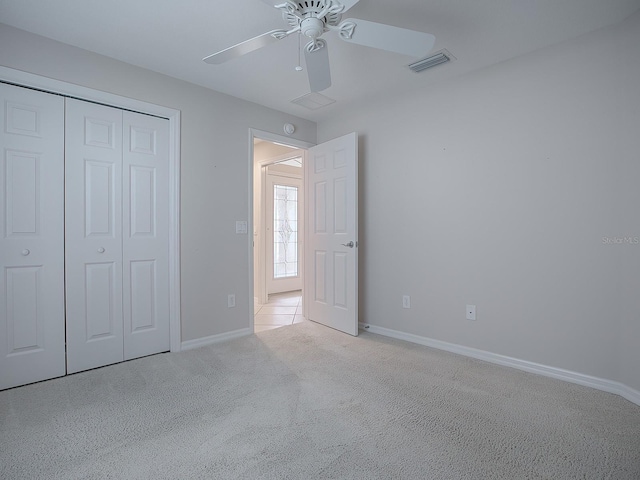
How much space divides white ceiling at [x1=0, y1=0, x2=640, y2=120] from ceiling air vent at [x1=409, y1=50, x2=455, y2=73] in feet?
0.17

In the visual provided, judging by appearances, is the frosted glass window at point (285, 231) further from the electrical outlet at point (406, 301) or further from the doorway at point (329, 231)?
the electrical outlet at point (406, 301)

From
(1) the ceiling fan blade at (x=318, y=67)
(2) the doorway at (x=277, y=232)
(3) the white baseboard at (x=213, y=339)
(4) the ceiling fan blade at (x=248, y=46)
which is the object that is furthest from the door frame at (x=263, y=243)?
(4) the ceiling fan blade at (x=248, y=46)

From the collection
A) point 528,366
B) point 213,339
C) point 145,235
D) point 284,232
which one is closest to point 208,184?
point 145,235

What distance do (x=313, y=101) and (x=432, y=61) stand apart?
1208mm

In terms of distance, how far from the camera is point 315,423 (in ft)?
5.91

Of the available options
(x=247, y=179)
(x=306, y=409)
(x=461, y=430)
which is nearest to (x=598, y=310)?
(x=461, y=430)

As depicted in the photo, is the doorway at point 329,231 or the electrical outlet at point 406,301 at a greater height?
the doorway at point 329,231

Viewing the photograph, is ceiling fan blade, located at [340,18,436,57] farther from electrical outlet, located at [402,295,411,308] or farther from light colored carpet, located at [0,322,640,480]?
electrical outlet, located at [402,295,411,308]

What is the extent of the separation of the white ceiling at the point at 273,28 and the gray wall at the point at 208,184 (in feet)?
0.59

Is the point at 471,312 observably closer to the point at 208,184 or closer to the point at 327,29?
the point at 327,29

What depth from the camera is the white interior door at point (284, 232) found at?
5.45 metres

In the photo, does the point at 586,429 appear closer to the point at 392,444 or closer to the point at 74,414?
the point at 392,444

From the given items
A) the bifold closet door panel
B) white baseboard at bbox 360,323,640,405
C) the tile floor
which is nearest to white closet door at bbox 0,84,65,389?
the bifold closet door panel

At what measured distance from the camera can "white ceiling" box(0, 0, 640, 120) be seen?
1.93 meters
